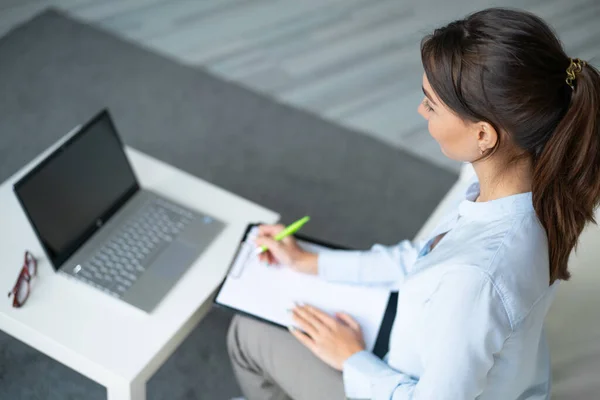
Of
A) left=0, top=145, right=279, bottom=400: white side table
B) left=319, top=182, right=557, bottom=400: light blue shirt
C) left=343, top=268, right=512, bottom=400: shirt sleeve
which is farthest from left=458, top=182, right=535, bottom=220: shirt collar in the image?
left=0, top=145, right=279, bottom=400: white side table

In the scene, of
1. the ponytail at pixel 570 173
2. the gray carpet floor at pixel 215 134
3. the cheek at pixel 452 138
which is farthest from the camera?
the gray carpet floor at pixel 215 134

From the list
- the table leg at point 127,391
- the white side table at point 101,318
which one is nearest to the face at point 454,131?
the white side table at point 101,318

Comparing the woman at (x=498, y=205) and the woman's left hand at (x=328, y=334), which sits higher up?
the woman at (x=498, y=205)

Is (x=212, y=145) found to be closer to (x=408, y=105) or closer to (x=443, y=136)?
(x=408, y=105)

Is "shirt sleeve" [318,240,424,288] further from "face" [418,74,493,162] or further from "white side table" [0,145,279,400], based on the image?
"face" [418,74,493,162]

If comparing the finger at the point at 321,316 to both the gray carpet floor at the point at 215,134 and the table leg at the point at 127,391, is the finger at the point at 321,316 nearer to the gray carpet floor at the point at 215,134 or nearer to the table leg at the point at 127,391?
the table leg at the point at 127,391

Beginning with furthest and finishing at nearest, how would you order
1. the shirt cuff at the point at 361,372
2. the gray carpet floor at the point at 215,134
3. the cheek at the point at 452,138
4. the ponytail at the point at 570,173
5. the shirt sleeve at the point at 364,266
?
1. the gray carpet floor at the point at 215,134
2. the shirt sleeve at the point at 364,266
3. the shirt cuff at the point at 361,372
4. the cheek at the point at 452,138
5. the ponytail at the point at 570,173

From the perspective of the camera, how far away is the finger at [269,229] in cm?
165

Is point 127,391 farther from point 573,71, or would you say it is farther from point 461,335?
point 573,71

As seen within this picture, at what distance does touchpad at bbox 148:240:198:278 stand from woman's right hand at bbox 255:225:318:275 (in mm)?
159

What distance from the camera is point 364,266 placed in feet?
5.22

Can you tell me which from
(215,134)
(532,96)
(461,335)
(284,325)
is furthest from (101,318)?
(215,134)

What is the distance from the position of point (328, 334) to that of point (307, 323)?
0.19 ft

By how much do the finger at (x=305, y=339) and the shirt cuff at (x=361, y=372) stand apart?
0.10 metres
